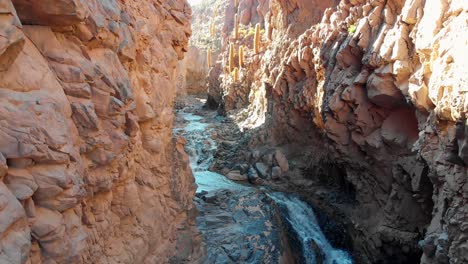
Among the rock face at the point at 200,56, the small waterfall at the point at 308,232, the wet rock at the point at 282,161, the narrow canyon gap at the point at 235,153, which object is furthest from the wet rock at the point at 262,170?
the rock face at the point at 200,56

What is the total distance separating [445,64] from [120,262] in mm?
9567

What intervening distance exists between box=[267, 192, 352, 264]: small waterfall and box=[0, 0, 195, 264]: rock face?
539 cm

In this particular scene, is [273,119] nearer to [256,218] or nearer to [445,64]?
[256,218]

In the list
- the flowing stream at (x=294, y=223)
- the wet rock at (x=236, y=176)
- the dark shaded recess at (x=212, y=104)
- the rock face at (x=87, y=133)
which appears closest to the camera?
the rock face at (x=87, y=133)

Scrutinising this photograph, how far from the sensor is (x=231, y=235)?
1354cm

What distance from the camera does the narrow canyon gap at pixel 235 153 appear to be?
5852 millimetres

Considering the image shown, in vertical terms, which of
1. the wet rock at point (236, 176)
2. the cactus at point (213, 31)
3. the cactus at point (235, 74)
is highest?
the cactus at point (213, 31)

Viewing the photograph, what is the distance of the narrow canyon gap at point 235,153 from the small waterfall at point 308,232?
85 millimetres

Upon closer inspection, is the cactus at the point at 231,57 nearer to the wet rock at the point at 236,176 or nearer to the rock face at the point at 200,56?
the rock face at the point at 200,56

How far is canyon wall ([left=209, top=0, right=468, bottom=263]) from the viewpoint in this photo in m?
9.37

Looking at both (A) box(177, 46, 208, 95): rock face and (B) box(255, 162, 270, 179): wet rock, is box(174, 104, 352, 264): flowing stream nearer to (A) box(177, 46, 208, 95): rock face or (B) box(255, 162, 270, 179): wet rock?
(B) box(255, 162, 270, 179): wet rock

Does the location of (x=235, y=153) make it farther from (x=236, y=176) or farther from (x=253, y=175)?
(x=253, y=175)

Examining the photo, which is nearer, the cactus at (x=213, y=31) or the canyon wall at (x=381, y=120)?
the canyon wall at (x=381, y=120)

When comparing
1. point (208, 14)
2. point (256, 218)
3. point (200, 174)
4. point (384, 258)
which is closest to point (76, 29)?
point (256, 218)
